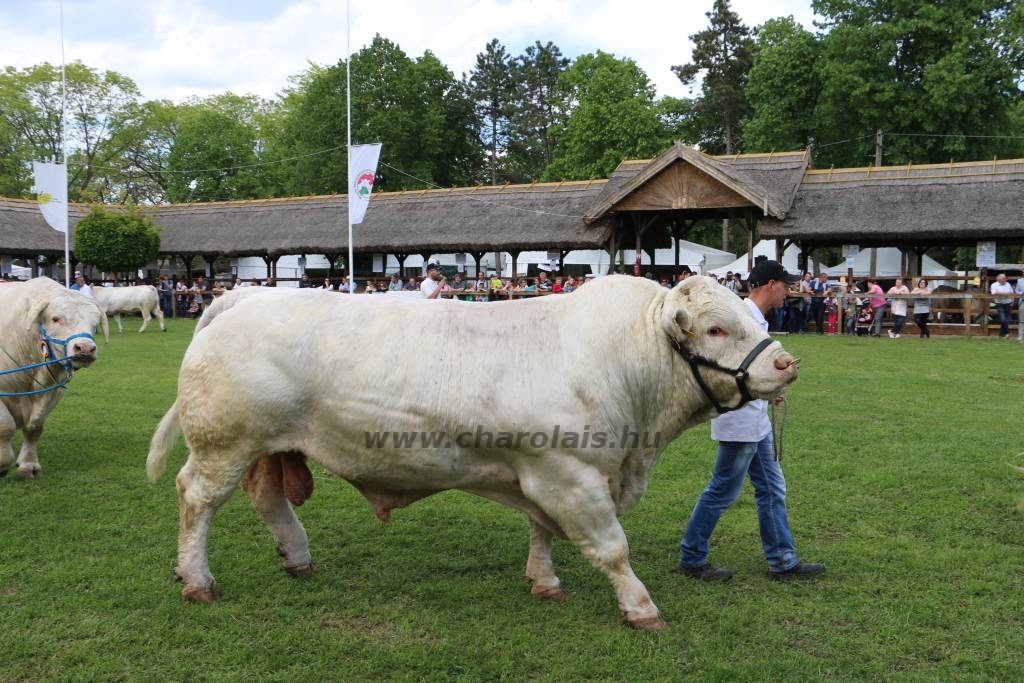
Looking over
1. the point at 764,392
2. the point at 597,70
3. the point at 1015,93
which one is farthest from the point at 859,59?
the point at 764,392

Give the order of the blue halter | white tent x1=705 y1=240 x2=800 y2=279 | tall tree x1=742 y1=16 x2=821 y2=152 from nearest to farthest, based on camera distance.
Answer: the blue halter, white tent x1=705 y1=240 x2=800 y2=279, tall tree x1=742 y1=16 x2=821 y2=152

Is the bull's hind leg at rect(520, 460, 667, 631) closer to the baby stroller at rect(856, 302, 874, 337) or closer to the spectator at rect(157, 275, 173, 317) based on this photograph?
the baby stroller at rect(856, 302, 874, 337)

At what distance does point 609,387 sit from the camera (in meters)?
4.15

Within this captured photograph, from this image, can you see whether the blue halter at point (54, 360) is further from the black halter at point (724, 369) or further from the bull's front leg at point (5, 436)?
the black halter at point (724, 369)

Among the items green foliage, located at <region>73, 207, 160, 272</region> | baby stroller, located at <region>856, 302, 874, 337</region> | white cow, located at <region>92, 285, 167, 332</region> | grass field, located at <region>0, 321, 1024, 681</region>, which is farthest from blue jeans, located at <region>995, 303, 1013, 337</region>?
green foliage, located at <region>73, 207, 160, 272</region>

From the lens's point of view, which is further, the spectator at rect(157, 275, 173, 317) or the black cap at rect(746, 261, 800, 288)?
the spectator at rect(157, 275, 173, 317)

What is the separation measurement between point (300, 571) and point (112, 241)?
29763 millimetres

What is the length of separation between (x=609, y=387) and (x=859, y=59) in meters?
39.9

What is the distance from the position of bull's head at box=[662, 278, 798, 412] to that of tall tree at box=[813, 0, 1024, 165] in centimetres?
3725

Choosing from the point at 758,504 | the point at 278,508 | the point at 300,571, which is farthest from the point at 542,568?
the point at 278,508

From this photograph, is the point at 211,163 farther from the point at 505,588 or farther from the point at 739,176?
the point at 505,588

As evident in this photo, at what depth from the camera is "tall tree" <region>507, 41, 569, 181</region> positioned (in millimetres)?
56312

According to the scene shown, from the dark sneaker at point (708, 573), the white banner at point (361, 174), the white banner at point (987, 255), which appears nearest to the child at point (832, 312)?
the white banner at point (987, 255)

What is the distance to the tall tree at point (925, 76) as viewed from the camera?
114 ft
